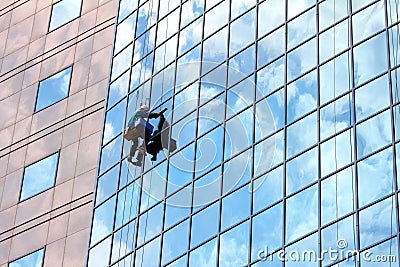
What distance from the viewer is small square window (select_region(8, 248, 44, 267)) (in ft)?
147

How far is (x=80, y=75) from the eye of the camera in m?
48.8

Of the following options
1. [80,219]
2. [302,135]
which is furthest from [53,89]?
[302,135]

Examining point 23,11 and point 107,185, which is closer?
point 107,185

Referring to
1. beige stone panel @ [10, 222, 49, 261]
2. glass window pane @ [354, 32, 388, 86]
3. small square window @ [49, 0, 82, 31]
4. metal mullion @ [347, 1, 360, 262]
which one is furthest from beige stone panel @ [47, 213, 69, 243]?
glass window pane @ [354, 32, 388, 86]

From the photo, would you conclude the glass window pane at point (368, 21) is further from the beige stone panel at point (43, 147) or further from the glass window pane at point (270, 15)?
the beige stone panel at point (43, 147)

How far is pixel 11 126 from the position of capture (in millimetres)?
50406

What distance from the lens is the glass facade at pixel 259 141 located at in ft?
111

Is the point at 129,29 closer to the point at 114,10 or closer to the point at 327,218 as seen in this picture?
the point at 114,10

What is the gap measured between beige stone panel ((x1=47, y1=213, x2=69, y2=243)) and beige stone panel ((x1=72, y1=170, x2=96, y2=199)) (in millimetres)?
942

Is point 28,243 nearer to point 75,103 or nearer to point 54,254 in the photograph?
point 54,254

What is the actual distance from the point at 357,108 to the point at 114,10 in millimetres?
16800
